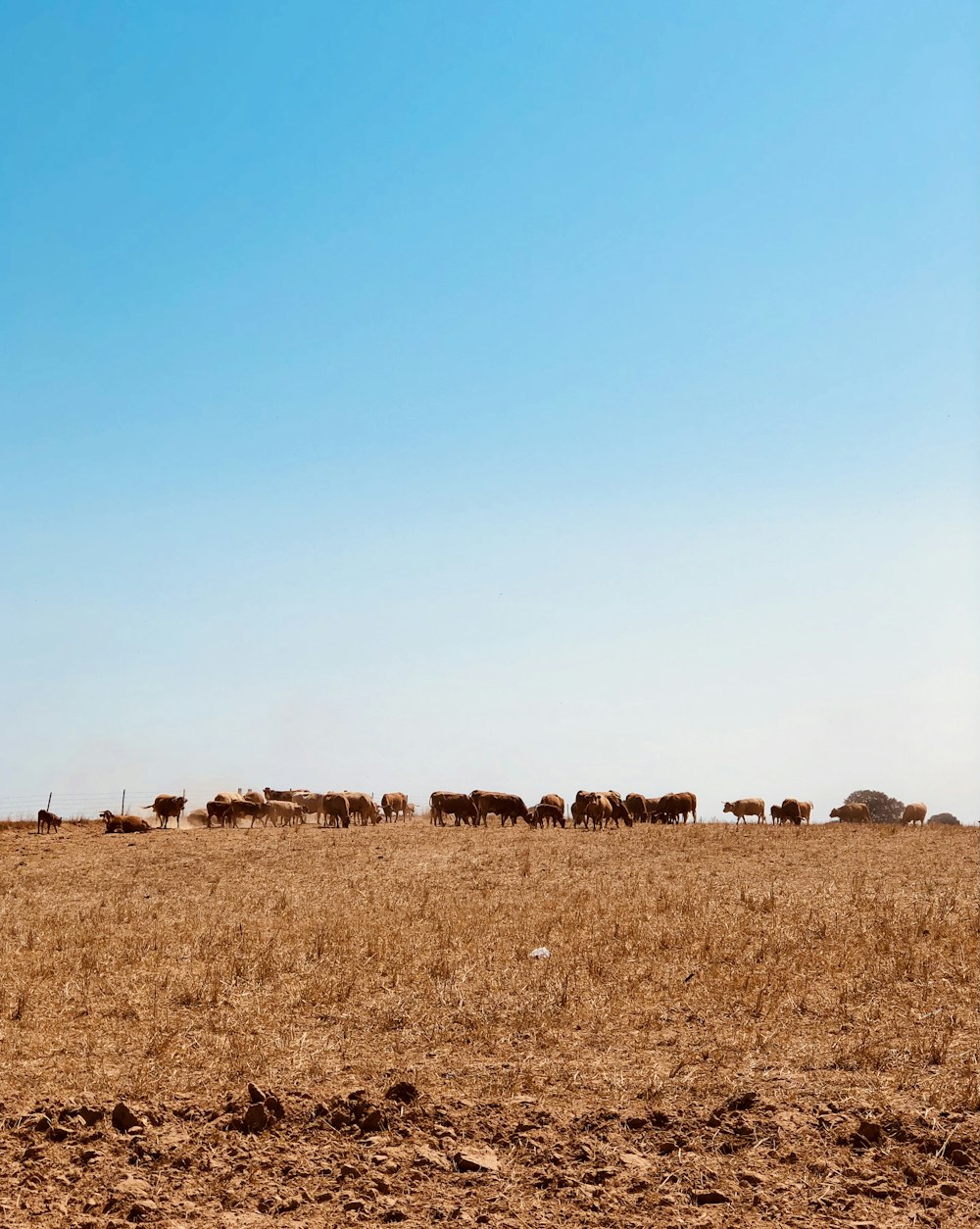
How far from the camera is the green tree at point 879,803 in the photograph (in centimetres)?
7269

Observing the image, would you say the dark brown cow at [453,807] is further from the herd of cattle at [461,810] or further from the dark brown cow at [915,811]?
the dark brown cow at [915,811]

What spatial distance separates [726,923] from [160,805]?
31362 millimetres

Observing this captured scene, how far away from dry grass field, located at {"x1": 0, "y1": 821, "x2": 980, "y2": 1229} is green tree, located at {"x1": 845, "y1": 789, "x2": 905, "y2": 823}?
2310 inches

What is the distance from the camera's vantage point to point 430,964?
42.9 feet

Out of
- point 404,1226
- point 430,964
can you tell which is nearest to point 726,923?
point 430,964

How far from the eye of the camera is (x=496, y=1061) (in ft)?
31.9

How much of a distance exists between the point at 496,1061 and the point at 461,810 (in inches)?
1342

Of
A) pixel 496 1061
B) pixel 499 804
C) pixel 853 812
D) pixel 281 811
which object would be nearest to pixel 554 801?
pixel 499 804

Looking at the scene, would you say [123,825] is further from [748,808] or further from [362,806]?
[748,808]

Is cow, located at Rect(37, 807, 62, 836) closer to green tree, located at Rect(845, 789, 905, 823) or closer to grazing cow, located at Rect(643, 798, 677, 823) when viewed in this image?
grazing cow, located at Rect(643, 798, 677, 823)

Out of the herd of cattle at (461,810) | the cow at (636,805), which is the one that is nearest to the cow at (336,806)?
the herd of cattle at (461,810)

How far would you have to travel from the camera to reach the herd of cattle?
40312 millimetres

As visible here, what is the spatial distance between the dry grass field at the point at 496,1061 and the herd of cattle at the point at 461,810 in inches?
856

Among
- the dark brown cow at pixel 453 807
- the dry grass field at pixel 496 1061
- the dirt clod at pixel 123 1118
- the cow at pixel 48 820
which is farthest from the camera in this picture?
the dark brown cow at pixel 453 807
